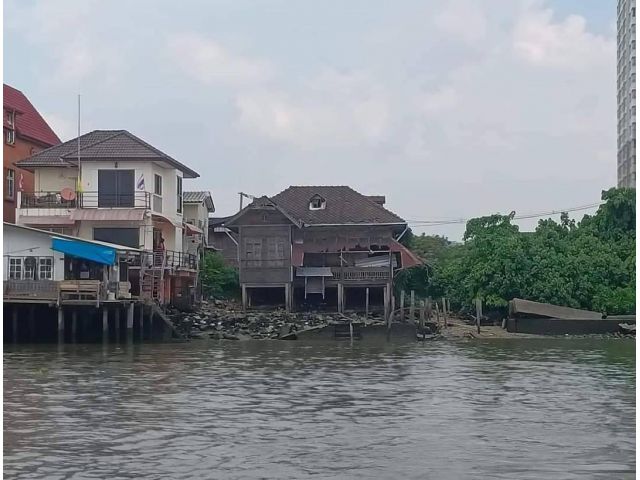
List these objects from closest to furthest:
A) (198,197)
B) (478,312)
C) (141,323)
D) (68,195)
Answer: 1. (141,323)
2. (68,195)
3. (478,312)
4. (198,197)

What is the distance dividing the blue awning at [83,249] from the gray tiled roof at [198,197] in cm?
1491

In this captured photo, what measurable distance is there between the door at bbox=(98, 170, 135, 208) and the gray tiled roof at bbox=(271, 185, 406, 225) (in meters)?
10.2

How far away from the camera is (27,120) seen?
48281 mm

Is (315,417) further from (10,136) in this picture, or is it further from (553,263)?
(10,136)

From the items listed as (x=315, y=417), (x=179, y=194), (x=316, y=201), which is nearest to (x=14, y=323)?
(x=179, y=194)

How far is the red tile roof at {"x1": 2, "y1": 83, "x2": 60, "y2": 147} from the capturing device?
4609 centimetres

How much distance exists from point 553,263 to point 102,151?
2054 cm

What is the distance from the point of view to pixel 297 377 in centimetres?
2434

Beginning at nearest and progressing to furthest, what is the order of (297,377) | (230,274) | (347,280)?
(297,377) < (347,280) < (230,274)

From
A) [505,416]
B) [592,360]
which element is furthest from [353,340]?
[505,416]

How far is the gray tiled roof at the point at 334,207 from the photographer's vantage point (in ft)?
160

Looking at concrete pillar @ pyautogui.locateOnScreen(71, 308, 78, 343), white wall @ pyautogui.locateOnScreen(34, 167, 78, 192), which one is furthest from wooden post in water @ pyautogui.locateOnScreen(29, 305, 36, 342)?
white wall @ pyautogui.locateOnScreen(34, 167, 78, 192)

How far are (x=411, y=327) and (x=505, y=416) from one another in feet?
74.2

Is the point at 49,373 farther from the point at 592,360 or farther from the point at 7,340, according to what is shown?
the point at 592,360
